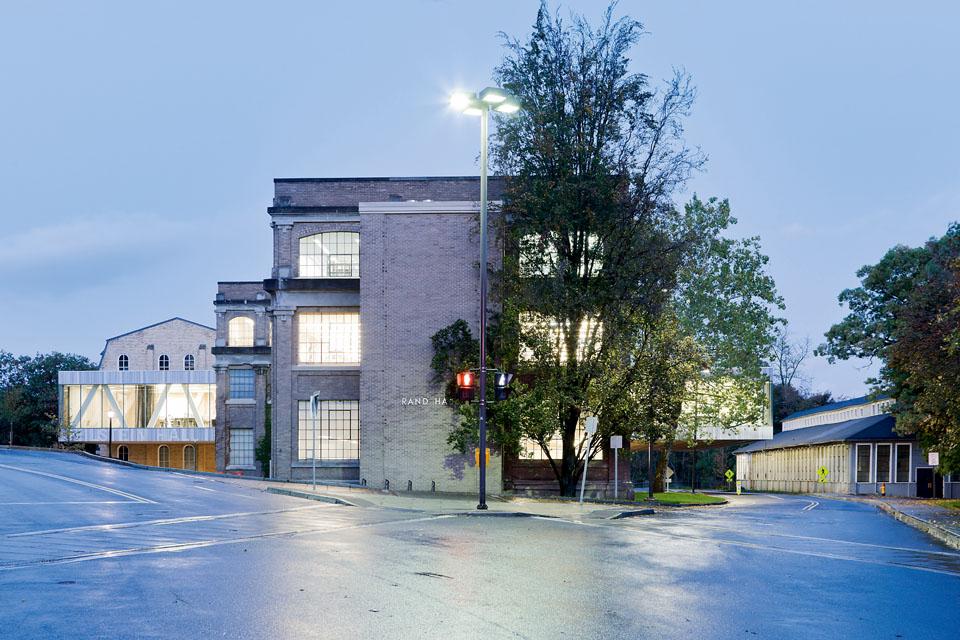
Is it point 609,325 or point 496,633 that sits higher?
point 609,325

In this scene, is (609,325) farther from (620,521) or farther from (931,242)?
(931,242)

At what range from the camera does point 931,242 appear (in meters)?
47.2

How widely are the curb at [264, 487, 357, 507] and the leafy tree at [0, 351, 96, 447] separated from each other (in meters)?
59.4

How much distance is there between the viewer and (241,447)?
181 ft

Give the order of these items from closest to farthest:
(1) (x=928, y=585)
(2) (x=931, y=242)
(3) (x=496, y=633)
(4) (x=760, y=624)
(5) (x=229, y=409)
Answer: (3) (x=496, y=633), (4) (x=760, y=624), (1) (x=928, y=585), (2) (x=931, y=242), (5) (x=229, y=409)

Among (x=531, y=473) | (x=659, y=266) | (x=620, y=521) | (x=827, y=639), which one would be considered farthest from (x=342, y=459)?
(x=827, y=639)

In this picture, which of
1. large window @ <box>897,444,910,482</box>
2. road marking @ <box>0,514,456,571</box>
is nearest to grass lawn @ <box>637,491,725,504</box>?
large window @ <box>897,444,910,482</box>

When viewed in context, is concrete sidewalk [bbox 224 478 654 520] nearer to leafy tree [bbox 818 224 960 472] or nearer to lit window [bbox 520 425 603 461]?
lit window [bbox 520 425 603 461]

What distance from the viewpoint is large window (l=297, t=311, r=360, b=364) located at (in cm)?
3828

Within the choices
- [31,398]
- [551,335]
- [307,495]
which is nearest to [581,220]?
[551,335]

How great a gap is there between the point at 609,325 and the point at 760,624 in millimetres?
23731

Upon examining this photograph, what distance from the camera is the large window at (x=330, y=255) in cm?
3866

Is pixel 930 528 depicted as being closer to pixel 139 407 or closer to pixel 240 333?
pixel 240 333

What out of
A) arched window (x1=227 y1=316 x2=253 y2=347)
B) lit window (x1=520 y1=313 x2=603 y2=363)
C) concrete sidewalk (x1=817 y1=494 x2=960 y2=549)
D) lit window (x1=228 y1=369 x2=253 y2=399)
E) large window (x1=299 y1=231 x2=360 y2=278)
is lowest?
concrete sidewalk (x1=817 y1=494 x2=960 y2=549)
